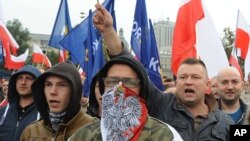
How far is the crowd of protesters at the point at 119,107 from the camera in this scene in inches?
97.5

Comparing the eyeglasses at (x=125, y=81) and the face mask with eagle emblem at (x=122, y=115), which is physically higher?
the eyeglasses at (x=125, y=81)

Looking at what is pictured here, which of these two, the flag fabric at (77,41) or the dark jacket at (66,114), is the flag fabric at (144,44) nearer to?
the flag fabric at (77,41)

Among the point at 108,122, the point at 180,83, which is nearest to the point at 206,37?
the point at 180,83

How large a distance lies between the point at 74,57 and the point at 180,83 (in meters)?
4.98

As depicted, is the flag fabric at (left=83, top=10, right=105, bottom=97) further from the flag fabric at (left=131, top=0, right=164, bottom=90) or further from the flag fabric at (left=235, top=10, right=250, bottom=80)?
the flag fabric at (left=235, top=10, right=250, bottom=80)

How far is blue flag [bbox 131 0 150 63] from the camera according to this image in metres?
6.51

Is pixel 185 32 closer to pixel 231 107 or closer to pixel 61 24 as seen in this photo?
pixel 231 107

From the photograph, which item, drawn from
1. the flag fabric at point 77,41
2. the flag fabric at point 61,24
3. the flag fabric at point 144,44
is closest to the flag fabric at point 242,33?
the flag fabric at point 144,44

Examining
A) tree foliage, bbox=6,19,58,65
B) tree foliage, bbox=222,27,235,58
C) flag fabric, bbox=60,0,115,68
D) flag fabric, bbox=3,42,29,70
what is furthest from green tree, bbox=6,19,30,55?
flag fabric, bbox=60,0,115,68

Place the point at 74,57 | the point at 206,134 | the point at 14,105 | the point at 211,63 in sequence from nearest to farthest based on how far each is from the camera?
the point at 206,134, the point at 14,105, the point at 211,63, the point at 74,57

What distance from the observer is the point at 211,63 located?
672 cm

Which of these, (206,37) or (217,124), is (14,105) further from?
(206,37)

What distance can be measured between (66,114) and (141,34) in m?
3.55

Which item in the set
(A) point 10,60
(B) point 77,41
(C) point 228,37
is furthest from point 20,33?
(B) point 77,41
